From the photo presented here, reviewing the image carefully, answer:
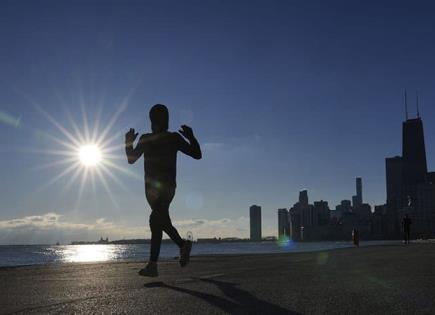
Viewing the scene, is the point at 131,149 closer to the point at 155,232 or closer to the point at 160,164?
the point at 160,164

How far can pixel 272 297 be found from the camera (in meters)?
4.70

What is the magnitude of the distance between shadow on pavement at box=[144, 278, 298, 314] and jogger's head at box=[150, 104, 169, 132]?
282 centimetres

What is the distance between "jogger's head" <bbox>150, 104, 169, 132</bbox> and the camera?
8.00m

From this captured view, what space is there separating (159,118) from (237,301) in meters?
4.09

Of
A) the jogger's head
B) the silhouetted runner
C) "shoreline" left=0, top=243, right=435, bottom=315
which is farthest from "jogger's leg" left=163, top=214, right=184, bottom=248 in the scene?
"shoreline" left=0, top=243, right=435, bottom=315

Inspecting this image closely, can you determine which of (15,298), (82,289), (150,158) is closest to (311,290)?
(82,289)

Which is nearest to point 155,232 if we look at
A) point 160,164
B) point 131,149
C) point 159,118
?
point 160,164

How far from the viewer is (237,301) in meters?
4.46

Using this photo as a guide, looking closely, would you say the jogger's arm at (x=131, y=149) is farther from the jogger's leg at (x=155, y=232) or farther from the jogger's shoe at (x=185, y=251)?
the jogger's shoe at (x=185, y=251)

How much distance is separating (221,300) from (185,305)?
1.31 feet

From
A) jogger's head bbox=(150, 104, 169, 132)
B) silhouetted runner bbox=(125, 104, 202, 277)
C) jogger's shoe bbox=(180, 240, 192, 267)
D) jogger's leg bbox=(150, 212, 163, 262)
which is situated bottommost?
jogger's shoe bbox=(180, 240, 192, 267)

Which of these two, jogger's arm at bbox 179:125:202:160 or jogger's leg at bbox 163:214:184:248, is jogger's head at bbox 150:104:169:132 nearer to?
jogger's arm at bbox 179:125:202:160

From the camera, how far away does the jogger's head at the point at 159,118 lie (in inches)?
315

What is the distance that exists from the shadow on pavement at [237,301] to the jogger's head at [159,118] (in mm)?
2824
